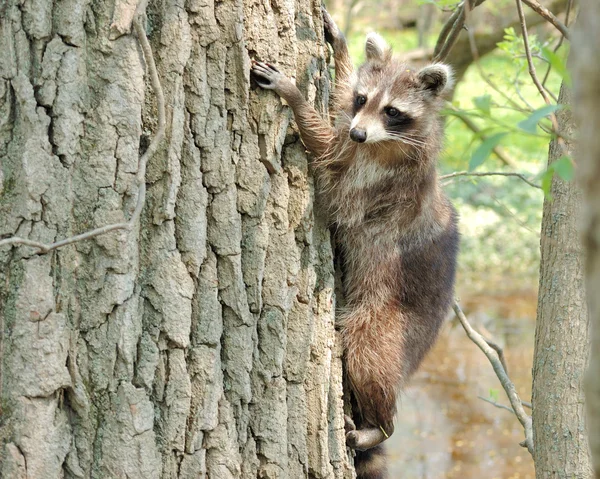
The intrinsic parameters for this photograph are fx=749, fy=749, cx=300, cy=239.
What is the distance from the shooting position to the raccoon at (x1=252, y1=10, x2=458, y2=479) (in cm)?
339

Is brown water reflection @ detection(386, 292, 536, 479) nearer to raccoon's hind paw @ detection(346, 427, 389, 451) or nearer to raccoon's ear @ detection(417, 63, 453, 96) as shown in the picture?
raccoon's ear @ detection(417, 63, 453, 96)

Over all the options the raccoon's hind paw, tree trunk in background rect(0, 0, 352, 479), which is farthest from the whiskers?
the raccoon's hind paw

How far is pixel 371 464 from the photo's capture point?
3.43 metres

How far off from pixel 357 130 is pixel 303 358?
4.35 ft

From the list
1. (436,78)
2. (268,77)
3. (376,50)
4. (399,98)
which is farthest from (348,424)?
(376,50)

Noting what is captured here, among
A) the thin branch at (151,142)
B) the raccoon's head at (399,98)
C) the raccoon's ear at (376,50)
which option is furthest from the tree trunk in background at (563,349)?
the thin branch at (151,142)

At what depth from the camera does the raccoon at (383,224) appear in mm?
3387

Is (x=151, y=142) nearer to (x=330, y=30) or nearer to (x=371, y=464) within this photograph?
(x=330, y=30)

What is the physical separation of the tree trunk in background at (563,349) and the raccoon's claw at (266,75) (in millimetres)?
1146

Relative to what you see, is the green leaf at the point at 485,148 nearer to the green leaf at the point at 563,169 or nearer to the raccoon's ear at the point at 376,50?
the green leaf at the point at 563,169

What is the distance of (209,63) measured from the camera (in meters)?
2.41

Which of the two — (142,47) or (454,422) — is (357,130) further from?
(454,422)

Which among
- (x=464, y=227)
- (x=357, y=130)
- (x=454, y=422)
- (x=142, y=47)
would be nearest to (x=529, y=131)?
(x=142, y=47)

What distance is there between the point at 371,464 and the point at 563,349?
1.04m
